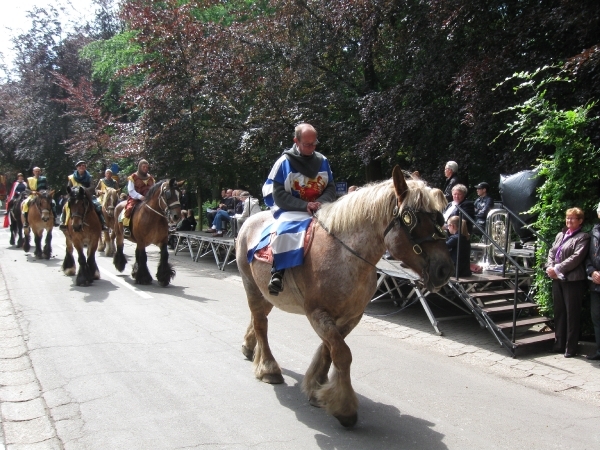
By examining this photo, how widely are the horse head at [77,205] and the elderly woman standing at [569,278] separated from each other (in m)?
8.72

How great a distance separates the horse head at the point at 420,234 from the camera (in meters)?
3.82

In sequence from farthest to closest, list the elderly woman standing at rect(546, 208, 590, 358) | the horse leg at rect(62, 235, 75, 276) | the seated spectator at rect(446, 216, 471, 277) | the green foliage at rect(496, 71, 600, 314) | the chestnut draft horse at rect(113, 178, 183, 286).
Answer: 1. the horse leg at rect(62, 235, 75, 276)
2. the chestnut draft horse at rect(113, 178, 183, 286)
3. the seated spectator at rect(446, 216, 471, 277)
4. the green foliage at rect(496, 71, 600, 314)
5. the elderly woman standing at rect(546, 208, 590, 358)

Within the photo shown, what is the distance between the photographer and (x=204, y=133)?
1686cm

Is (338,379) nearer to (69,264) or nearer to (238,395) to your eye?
(238,395)

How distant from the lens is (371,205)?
4238 millimetres

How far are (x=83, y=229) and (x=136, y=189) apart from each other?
4.74ft

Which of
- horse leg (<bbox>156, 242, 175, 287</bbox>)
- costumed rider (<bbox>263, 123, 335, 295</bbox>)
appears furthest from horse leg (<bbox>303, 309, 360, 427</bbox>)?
horse leg (<bbox>156, 242, 175, 287</bbox>)

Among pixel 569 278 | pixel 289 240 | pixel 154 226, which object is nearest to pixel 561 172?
pixel 569 278

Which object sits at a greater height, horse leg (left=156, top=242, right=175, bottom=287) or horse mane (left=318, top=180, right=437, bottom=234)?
horse mane (left=318, top=180, right=437, bottom=234)

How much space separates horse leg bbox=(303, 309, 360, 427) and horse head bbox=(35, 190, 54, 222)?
1136cm

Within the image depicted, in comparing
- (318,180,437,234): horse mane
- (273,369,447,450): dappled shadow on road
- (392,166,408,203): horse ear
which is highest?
(392,166,408,203): horse ear

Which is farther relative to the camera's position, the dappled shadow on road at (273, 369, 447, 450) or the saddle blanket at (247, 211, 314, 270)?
the saddle blanket at (247, 211, 314, 270)

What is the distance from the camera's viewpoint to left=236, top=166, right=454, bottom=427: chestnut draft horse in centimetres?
389

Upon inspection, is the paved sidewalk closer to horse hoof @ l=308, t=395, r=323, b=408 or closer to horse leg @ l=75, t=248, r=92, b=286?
horse hoof @ l=308, t=395, r=323, b=408
